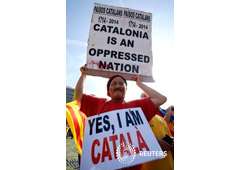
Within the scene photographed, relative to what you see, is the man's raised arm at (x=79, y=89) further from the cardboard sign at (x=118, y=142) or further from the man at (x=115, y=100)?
the cardboard sign at (x=118, y=142)

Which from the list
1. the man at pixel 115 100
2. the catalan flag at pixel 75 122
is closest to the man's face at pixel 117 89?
A: the man at pixel 115 100

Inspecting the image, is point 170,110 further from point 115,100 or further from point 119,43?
point 119,43

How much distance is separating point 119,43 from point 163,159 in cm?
135

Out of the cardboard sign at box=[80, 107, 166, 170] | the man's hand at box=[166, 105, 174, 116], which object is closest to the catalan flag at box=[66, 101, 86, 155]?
the cardboard sign at box=[80, 107, 166, 170]

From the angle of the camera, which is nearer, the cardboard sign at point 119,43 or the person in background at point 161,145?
the person in background at point 161,145

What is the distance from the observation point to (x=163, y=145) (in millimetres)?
1856

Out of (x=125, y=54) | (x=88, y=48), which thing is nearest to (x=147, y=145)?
(x=125, y=54)

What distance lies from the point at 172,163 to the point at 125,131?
658 millimetres

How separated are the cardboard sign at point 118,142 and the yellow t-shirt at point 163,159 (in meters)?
0.21

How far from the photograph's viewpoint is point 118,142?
166 cm

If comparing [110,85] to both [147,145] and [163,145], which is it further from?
[163,145]

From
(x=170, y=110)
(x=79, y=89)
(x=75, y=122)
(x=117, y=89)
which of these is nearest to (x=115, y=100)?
(x=117, y=89)

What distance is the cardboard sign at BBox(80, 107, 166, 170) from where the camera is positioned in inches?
62.3

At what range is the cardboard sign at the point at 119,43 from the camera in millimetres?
1953
